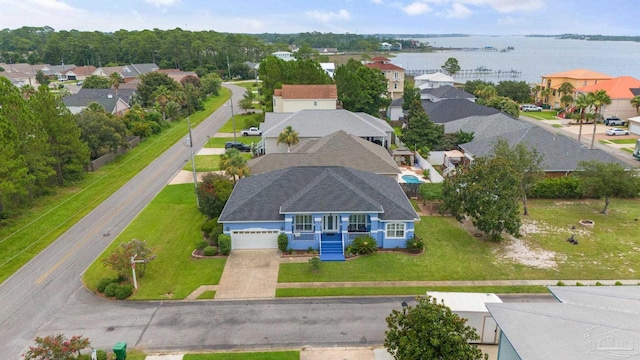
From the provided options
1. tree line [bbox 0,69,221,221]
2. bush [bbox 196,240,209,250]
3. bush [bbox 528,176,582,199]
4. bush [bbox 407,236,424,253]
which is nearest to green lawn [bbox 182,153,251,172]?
tree line [bbox 0,69,221,221]

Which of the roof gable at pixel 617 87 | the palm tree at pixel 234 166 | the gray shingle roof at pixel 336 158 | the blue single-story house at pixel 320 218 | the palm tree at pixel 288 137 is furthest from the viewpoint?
the roof gable at pixel 617 87

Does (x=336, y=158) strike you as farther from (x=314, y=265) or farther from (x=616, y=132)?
(x=616, y=132)

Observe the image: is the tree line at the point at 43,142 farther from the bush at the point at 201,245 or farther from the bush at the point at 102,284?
the bush at the point at 201,245

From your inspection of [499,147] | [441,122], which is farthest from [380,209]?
[441,122]

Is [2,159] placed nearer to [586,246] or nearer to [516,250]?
[516,250]

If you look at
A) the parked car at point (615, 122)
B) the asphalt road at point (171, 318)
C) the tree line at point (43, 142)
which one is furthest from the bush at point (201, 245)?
the parked car at point (615, 122)

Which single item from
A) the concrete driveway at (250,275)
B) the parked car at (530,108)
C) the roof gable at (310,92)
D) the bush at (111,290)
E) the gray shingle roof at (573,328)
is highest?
the roof gable at (310,92)
